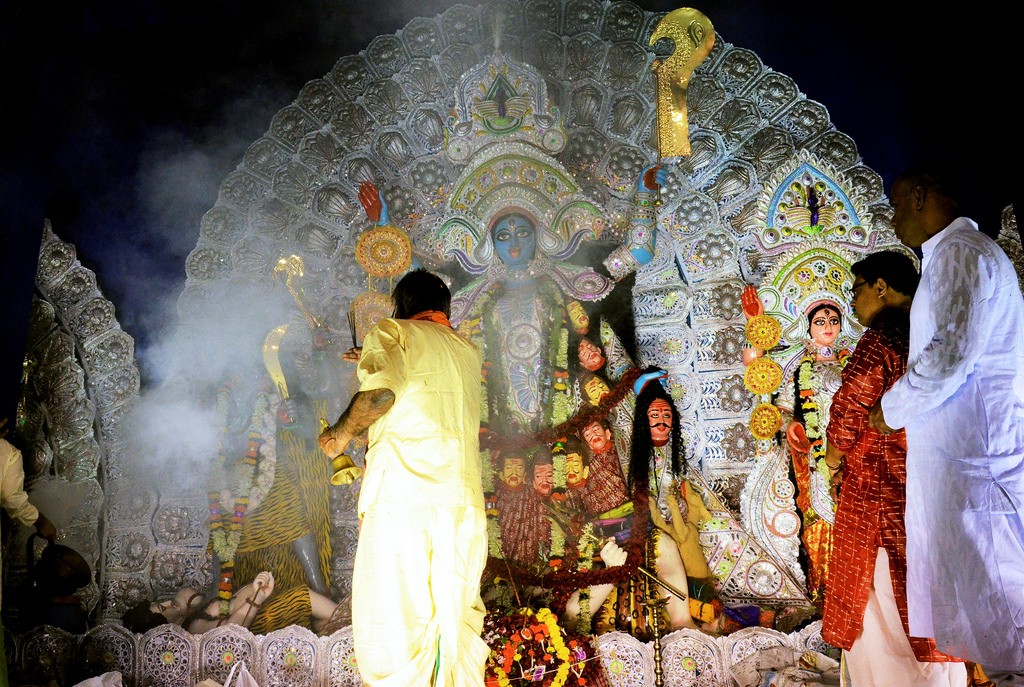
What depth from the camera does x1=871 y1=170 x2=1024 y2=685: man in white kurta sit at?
2.89 meters

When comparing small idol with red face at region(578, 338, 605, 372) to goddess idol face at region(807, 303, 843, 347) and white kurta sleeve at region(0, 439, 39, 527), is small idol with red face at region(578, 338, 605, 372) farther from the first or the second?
white kurta sleeve at region(0, 439, 39, 527)

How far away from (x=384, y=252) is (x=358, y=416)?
233 cm

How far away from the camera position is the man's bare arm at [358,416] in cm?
362

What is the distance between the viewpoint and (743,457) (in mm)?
5273

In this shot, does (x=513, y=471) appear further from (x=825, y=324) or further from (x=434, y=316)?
(x=825, y=324)

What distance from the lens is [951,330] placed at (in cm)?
303

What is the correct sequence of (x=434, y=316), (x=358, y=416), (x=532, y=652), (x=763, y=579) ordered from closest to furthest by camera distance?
(x=358, y=416) → (x=434, y=316) → (x=532, y=652) → (x=763, y=579)

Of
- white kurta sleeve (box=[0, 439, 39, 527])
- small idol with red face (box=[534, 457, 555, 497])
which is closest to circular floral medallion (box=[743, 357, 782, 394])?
small idol with red face (box=[534, 457, 555, 497])

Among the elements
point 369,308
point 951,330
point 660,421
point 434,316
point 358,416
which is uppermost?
point 369,308

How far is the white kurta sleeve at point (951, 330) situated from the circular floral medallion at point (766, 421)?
212cm

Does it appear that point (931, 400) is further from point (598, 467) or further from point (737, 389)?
point (598, 467)

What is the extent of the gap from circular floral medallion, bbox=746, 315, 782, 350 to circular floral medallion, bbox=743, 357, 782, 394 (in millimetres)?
103

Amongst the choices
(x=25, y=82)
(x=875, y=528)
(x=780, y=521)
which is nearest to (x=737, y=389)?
(x=780, y=521)

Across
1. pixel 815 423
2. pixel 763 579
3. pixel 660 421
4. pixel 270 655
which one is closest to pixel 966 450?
pixel 815 423
